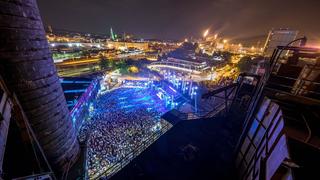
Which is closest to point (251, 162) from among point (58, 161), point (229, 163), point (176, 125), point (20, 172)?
point (229, 163)

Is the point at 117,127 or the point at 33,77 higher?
the point at 33,77

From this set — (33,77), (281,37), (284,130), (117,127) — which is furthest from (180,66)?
(281,37)

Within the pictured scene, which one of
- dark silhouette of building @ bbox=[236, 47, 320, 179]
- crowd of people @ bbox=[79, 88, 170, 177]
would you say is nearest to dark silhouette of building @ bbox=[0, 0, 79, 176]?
crowd of people @ bbox=[79, 88, 170, 177]

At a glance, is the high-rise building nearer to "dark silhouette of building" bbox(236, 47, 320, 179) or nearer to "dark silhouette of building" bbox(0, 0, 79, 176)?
"dark silhouette of building" bbox(236, 47, 320, 179)

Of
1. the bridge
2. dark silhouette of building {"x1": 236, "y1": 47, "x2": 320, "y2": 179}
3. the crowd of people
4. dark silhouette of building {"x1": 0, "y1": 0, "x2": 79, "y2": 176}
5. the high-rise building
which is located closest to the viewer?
dark silhouette of building {"x1": 0, "y1": 0, "x2": 79, "y2": 176}

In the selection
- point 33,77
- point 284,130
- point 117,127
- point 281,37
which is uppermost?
point 281,37

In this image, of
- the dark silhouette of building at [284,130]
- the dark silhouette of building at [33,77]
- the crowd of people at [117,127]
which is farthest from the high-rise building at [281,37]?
the dark silhouette of building at [33,77]

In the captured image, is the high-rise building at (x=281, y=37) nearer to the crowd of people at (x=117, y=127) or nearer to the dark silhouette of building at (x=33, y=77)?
the crowd of people at (x=117, y=127)

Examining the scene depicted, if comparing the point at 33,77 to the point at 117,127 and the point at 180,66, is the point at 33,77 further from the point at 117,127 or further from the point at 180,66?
the point at 180,66
